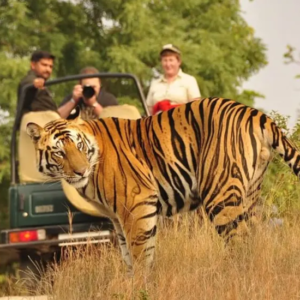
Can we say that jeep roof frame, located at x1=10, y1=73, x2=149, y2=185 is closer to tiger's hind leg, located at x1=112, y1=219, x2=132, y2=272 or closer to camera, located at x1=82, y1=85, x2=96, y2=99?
camera, located at x1=82, y1=85, x2=96, y2=99

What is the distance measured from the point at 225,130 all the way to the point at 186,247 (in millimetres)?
886

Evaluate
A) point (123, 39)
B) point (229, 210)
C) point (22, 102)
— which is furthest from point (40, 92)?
point (123, 39)

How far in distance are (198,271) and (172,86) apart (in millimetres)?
3834

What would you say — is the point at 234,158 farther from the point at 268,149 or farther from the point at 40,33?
the point at 40,33

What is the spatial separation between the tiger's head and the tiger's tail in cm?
130

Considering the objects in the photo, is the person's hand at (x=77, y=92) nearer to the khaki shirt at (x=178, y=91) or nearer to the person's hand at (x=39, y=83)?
the person's hand at (x=39, y=83)

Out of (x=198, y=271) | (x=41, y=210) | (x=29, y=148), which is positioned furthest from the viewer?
(x=29, y=148)

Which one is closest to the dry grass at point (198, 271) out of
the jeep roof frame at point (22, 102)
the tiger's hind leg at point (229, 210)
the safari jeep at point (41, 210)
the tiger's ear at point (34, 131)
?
the tiger's hind leg at point (229, 210)

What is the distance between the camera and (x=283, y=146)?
9000 mm

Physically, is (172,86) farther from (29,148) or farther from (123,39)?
(123,39)

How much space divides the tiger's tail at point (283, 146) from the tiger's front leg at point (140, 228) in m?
0.96

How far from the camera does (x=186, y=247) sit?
9.12 meters

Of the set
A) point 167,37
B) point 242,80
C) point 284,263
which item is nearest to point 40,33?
point 167,37

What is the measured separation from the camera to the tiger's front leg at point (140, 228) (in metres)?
9.16
